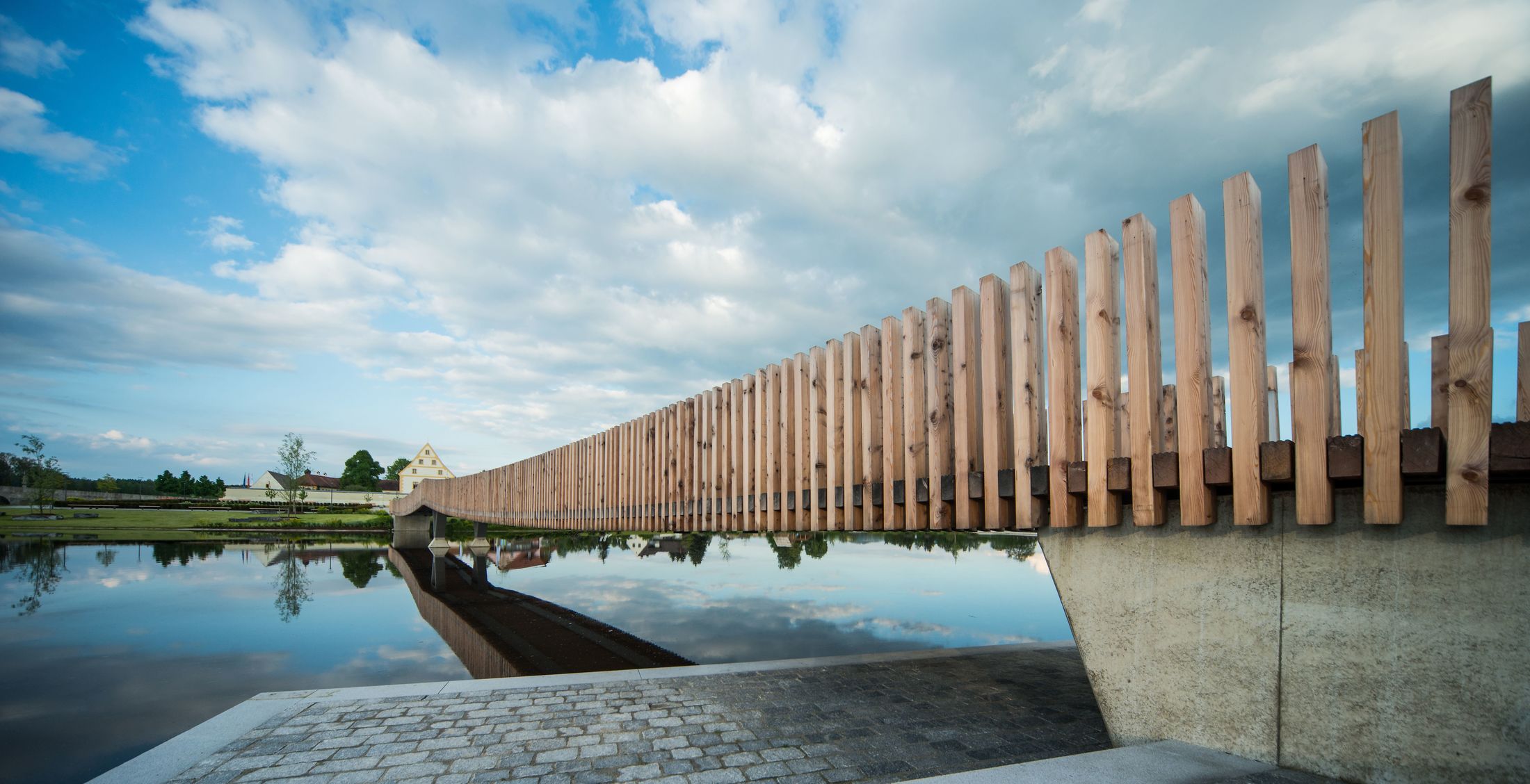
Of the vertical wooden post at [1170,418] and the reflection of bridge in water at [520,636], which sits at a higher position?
the vertical wooden post at [1170,418]

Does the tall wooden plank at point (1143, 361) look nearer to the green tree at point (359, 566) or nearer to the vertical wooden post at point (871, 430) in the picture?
the vertical wooden post at point (871, 430)

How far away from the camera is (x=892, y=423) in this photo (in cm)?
587

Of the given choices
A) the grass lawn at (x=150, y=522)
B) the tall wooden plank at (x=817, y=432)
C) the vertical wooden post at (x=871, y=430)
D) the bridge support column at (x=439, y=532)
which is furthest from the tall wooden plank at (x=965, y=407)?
the grass lawn at (x=150, y=522)

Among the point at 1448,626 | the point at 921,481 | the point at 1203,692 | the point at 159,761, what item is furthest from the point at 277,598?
the point at 1448,626

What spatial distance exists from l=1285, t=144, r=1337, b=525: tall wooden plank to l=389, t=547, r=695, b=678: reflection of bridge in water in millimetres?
7390

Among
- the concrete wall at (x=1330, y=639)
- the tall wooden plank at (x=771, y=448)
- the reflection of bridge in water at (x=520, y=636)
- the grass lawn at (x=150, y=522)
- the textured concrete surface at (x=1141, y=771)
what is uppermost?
the tall wooden plank at (x=771, y=448)

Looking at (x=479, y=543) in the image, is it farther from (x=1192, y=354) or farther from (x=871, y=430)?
(x=1192, y=354)

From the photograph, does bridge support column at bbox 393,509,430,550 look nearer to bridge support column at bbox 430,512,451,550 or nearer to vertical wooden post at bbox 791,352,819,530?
bridge support column at bbox 430,512,451,550

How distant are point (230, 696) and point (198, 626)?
19.1 ft

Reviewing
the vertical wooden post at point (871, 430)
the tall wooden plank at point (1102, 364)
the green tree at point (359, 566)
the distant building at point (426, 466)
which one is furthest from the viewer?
the distant building at point (426, 466)

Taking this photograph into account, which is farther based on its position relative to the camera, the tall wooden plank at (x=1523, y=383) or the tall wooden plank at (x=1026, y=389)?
the tall wooden plank at (x=1026, y=389)

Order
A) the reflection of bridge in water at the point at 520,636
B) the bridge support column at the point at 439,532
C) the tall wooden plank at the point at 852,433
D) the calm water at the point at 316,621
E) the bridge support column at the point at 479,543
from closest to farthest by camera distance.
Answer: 1. the tall wooden plank at the point at 852,433
2. the calm water at the point at 316,621
3. the reflection of bridge in water at the point at 520,636
4. the bridge support column at the point at 479,543
5. the bridge support column at the point at 439,532

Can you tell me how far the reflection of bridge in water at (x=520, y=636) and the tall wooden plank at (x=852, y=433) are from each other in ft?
13.2

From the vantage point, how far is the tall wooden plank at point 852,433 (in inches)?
248
